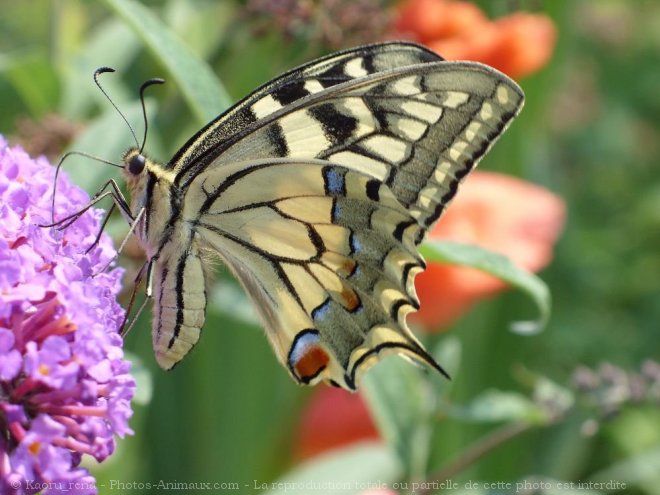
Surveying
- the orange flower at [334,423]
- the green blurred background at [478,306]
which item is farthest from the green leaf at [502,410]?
the orange flower at [334,423]

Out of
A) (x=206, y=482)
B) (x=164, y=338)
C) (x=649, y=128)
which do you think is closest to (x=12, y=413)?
(x=164, y=338)

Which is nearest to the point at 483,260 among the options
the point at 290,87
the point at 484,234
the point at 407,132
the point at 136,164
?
the point at 407,132

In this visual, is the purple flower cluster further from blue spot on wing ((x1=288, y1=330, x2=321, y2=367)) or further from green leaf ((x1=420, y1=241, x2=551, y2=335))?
green leaf ((x1=420, y1=241, x2=551, y2=335))

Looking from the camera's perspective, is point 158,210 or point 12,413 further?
point 158,210

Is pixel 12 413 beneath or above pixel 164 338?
beneath

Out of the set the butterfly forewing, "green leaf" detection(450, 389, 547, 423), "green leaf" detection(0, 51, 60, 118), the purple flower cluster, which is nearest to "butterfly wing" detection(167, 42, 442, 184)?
the butterfly forewing

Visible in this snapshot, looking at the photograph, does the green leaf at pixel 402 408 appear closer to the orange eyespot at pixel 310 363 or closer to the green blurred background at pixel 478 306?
the green blurred background at pixel 478 306

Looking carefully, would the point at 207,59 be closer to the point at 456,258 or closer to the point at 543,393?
the point at 456,258
